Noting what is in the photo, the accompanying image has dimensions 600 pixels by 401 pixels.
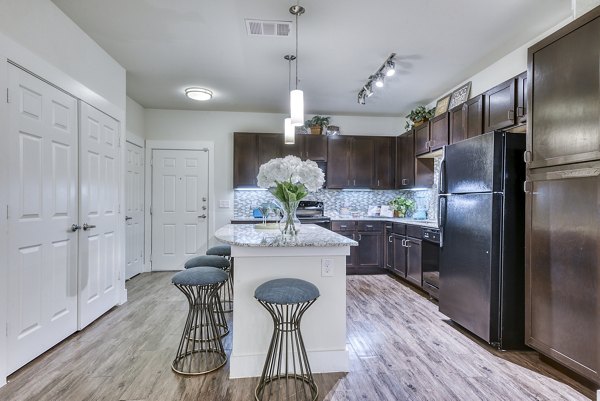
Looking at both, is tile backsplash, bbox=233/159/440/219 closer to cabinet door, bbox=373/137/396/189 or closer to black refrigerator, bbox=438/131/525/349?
cabinet door, bbox=373/137/396/189

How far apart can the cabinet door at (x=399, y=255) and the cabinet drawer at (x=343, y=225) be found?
25.1 inches

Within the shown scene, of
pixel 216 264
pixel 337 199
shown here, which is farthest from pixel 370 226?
pixel 216 264

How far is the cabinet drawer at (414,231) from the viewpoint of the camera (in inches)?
153

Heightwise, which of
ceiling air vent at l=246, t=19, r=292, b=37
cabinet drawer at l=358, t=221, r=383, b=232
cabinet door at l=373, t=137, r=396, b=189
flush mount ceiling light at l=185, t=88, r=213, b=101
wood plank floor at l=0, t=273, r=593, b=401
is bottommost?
wood plank floor at l=0, t=273, r=593, b=401

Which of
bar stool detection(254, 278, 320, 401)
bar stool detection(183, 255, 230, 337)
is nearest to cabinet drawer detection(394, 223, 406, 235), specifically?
bar stool detection(183, 255, 230, 337)

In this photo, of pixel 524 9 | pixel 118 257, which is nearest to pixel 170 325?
pixel 118 257

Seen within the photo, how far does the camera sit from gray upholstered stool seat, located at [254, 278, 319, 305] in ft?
5.63

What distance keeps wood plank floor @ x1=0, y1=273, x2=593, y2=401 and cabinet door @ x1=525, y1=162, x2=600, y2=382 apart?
0.83 ft

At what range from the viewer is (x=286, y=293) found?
1.74m

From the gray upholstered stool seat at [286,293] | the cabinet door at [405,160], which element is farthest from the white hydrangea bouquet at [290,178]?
the cabinet door at [405,160]

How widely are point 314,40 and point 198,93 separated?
1.93 meters

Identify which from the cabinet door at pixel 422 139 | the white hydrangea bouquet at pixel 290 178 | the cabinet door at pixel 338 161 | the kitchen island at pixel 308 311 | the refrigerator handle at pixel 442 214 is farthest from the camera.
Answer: the cabinet door at pixel 338 161

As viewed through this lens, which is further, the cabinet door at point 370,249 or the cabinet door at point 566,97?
the cabinet door at point 370,249

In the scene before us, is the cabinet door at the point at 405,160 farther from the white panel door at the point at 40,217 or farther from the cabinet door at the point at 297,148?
the white panel door at the point at 40,217
